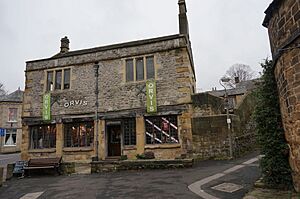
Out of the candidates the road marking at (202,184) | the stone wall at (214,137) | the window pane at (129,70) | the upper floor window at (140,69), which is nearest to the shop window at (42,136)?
the window pane at (129,70)

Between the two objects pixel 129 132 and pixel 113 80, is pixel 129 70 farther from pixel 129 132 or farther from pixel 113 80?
pixel 129 132

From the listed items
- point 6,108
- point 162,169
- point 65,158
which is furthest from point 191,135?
point 6,108

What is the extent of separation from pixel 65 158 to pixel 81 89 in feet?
14.6

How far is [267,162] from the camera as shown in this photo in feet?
19.4

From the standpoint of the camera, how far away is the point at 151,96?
44.1 feet

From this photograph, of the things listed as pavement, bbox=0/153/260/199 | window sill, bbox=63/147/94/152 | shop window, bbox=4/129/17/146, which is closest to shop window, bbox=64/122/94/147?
window sill, bbox=63/147/94/152

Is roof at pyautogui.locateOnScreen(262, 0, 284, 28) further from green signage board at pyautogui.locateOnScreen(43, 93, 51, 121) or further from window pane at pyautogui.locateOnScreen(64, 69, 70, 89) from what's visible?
green signage board at pyautogui.locateOnScreen(43, 93, 51, 121)

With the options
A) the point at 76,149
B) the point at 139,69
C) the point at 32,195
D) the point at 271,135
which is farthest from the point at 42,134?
the point at 271,135

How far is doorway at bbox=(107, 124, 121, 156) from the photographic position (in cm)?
1464

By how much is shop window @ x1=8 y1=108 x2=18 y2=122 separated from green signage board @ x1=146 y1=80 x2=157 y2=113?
92.1ft

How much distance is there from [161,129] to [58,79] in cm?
807

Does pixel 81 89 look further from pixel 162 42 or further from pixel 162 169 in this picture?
pixel 162 169

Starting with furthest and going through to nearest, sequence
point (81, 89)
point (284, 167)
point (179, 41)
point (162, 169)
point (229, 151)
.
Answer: point (81, 89) < point (179, 41) < point (229, 151) < point (162, 169) < point (284, 167)

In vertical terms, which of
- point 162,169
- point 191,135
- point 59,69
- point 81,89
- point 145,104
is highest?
point 59,69
